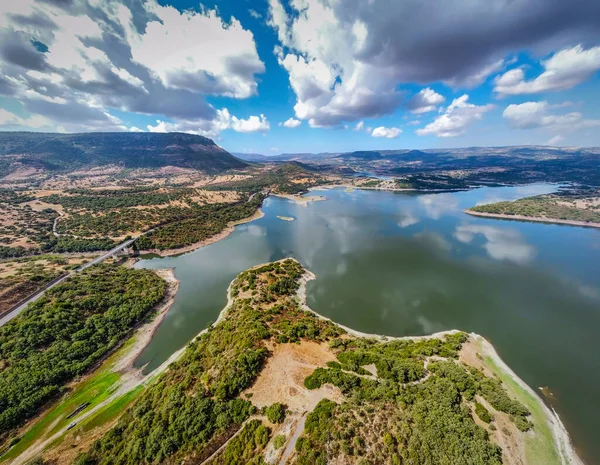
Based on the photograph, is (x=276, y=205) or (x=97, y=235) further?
(x=276, y=205)

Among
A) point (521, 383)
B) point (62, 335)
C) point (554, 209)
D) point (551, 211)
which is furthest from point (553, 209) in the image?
point (62, 335)

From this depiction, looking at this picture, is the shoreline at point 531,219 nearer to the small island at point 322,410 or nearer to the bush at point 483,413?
the small island at point 322,410

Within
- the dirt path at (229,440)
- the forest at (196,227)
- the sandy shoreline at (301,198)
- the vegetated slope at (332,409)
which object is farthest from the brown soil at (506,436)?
the sandy shoreline at (301,198)

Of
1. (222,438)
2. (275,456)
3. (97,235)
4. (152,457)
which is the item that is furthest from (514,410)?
(97,235)

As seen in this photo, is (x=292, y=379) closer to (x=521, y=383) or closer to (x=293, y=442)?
(x=293, y=442)

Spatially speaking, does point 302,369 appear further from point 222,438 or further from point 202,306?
point 202,306

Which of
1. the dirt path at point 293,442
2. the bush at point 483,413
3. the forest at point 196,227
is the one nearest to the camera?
the dirt path at point 293,442

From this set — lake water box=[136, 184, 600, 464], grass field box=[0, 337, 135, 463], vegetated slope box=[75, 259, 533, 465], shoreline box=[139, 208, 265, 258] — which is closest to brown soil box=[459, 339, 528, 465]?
vegetated slope box=[75, 259, 533, 465]

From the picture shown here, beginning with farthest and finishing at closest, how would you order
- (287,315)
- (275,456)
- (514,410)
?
(287,315), (514,410), (275,456)
